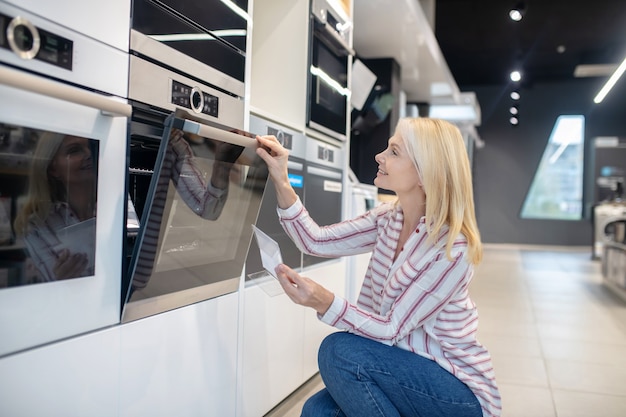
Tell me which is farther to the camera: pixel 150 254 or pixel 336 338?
pixel 336 338

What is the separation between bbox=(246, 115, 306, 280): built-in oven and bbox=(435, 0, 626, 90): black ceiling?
5.58 m

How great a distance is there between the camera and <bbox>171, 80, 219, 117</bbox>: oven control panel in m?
1.39

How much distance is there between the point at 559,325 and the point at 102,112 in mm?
4082

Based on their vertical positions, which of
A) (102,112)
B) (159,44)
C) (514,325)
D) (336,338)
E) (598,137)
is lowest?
(514,325)

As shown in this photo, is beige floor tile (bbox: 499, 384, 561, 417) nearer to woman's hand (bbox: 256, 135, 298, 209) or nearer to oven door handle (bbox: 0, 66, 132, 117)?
woman's hand (bbox: 256, 135, 298, 209)

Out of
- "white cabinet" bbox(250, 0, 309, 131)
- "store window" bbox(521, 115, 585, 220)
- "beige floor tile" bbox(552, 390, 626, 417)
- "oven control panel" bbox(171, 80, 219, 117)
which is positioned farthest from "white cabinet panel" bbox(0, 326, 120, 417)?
"store window" bbox(521, 115, 585, 220)

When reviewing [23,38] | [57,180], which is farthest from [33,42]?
[57,180]

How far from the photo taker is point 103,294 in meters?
1.17

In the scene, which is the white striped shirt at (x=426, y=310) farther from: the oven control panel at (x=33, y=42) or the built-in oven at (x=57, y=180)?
the oven control panel at (x=33, y=42)

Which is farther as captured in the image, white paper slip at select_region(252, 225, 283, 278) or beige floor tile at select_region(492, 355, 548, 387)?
beige floor tile at select_region(492, 355, 548, 387)

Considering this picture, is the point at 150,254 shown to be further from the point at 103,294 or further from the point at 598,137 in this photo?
the point at 598,137

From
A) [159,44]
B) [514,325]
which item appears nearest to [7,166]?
[159,44]

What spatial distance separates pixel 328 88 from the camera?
2.55 metres

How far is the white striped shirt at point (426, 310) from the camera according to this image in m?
1.41
